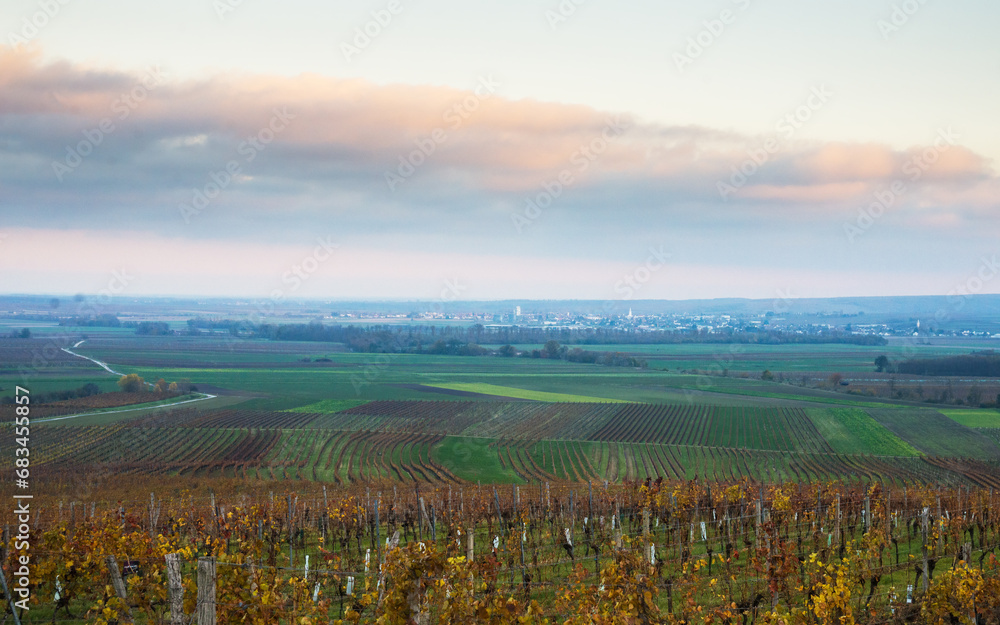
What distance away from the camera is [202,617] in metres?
6.98

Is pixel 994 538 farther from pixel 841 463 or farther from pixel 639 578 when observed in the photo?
pixel 841 463

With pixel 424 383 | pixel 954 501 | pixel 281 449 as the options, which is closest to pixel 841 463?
pixel 954 501

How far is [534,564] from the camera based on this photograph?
1483 cm

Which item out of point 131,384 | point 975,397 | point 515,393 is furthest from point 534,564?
point 975,397

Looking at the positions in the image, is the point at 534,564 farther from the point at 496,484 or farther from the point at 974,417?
the point at 974,417

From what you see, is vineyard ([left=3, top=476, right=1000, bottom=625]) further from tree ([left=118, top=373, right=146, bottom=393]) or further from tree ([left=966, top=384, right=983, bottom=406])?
tree ([left=966, top=384, right=983, bottom=406])

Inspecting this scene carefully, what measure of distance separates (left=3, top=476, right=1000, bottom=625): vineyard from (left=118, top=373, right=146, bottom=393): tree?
143 ft

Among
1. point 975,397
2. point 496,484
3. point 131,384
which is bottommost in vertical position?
point 131,384

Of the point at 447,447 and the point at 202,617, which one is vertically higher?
the point at 202,617

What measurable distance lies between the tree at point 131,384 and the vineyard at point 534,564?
43556 millimetres

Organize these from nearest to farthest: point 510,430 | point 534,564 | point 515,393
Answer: point 534,564
point 510,430
point 515,393

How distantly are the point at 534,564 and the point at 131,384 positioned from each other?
6457 cm

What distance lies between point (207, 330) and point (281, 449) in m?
143

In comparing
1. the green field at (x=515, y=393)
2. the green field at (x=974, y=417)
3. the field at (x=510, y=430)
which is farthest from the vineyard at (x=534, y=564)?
the green field at (x=515, y=393)
